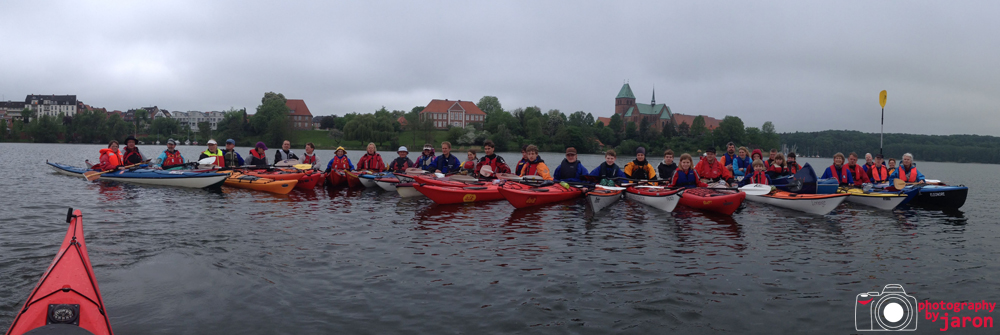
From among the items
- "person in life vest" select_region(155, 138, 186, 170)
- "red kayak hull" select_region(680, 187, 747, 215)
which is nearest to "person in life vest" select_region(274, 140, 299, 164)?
"person in life vest" select_region(155, 138, 186, 170)

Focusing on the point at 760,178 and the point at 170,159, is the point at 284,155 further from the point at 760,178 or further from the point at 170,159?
the point at 760,178

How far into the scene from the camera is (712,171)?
14938mm

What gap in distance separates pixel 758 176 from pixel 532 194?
618 centimetres

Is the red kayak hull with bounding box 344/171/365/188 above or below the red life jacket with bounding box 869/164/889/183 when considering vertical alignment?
below

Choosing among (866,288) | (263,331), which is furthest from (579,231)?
(263,331)

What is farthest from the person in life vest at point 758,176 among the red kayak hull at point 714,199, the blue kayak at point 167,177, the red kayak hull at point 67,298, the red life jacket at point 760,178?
the blue kayak at point 167,177

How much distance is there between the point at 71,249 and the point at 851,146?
154 m

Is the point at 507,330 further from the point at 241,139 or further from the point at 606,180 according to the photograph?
the point at 241,139

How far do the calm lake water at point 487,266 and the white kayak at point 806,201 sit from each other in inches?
11.4

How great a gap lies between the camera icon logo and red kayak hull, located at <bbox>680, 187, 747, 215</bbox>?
5332 millimetres

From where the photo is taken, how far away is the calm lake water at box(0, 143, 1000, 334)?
5.75 metres

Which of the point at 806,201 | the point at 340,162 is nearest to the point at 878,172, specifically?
the point at 806,201

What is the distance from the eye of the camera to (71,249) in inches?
190

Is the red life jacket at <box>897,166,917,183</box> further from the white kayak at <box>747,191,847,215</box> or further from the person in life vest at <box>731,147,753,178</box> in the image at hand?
the white kayak at <box>747,191,847,215</box>
